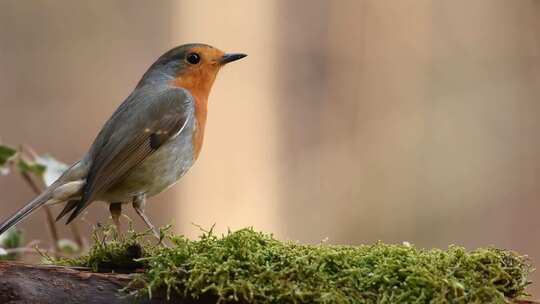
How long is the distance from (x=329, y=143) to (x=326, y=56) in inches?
33.4

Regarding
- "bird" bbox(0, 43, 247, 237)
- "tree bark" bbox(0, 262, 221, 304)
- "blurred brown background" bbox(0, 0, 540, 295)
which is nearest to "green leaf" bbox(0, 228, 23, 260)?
"bird" bbox(0, 43, 247, 237)

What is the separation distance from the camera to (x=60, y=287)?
8.27 feet

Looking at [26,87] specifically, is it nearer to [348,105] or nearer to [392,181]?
[348,105]

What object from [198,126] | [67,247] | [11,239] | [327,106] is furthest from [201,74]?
[327,106]

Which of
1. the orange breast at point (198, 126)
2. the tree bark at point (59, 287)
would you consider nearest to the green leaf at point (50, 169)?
the orange breast at point (198, 126)

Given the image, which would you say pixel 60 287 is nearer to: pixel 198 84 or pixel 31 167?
pixel 31 167

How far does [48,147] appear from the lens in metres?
8.02

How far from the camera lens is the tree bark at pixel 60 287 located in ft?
8.14

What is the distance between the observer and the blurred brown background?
7.73 meters

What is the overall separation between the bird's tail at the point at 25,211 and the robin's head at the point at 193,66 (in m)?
0.99

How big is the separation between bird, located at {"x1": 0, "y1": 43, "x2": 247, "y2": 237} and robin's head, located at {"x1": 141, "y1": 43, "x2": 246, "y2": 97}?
0.06 meters

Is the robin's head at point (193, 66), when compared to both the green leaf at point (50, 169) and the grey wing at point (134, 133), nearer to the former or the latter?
the grey wing at point (134, 133)

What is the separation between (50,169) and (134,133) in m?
0.39

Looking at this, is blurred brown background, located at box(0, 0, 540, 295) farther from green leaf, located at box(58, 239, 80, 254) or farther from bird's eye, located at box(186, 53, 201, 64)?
green leaf, located at box(58, 239, 80, 254)
